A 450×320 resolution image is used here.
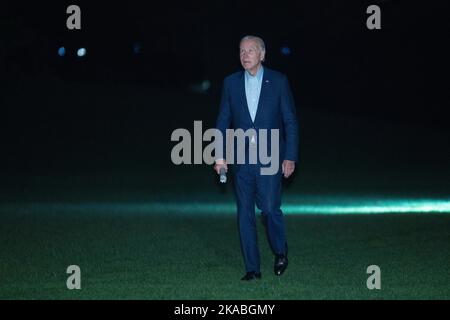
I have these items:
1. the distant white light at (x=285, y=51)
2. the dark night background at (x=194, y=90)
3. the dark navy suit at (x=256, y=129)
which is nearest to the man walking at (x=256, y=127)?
the dark navy suit at (x=256, y=129)

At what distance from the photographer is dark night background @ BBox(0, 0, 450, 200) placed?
2455cm

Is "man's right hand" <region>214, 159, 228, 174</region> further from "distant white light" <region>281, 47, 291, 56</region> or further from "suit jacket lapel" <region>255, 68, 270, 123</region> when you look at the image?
"distant white light" <region>281, 47, 291, 56</region>

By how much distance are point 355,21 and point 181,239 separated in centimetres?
2866

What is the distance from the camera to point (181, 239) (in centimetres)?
1362

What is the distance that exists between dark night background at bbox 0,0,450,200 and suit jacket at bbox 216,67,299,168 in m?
9.47

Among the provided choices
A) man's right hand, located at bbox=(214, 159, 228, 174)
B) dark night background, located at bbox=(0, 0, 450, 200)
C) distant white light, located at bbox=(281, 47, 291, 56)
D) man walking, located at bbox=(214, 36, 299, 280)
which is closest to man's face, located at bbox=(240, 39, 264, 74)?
man walking, located at bbox=(214, 36, 299, 280)

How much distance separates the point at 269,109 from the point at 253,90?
0.77ft

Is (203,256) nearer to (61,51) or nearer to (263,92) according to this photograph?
(263,92)

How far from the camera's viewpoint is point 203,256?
39.9 ft

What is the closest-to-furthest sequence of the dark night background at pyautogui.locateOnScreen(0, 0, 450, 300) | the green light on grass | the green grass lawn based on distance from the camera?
1. the green grass lawn
2. the dark night background at pyautogui.locateOnScreen(0, 0, 450, 300)
3. the green light on grass

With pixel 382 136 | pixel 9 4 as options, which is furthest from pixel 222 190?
pixel 9 4

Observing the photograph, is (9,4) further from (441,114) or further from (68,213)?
(68,213)

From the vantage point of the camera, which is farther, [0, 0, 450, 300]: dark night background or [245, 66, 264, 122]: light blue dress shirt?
[0, 0, 450, 300]: dark night background

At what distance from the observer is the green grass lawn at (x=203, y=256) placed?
981cm
